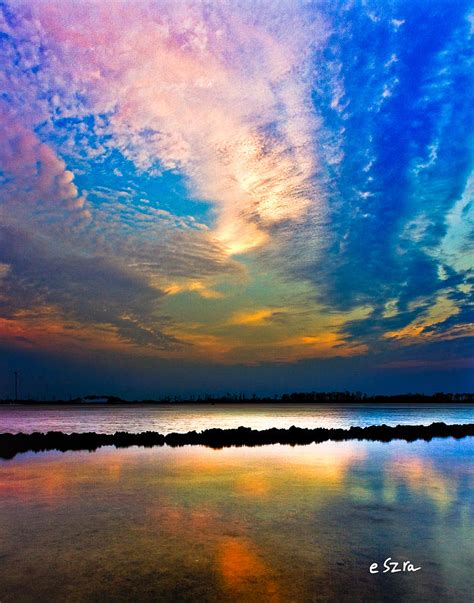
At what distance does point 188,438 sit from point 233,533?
2826cm

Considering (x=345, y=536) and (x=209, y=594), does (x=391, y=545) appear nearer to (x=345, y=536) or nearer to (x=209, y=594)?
(x=345, y=536)

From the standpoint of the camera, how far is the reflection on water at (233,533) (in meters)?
Answer: 8.50

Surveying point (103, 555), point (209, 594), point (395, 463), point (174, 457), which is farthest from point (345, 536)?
point (174, 457)

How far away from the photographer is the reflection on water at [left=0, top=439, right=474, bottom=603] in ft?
27.9

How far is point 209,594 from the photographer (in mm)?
8125

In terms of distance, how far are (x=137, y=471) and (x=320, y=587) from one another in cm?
1552

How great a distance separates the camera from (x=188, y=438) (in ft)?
129

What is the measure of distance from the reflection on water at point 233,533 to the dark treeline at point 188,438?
1197 cm
